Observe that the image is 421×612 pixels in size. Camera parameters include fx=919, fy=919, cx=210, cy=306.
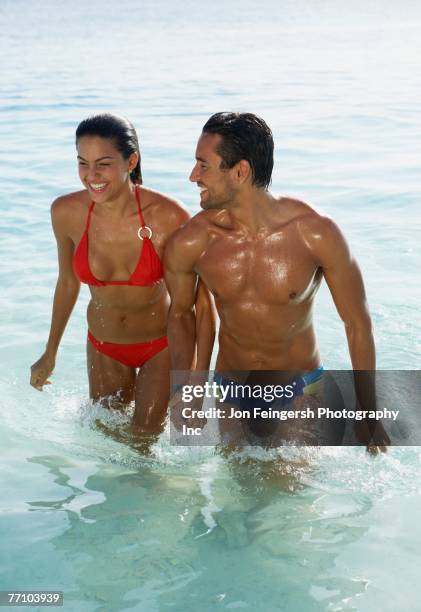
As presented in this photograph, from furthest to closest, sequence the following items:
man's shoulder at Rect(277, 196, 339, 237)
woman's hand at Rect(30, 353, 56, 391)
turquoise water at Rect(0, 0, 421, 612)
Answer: woman's hand at Rect(30, 353, 56, 391) < man's shoulder at Rect(277, 196, 339, 237) < turquoise water at Rect(0, 0, 421, 612)

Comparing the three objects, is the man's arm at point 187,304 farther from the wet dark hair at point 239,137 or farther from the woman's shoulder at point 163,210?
the wet dark hair at point 239,137

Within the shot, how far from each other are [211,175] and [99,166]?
1.79 ft

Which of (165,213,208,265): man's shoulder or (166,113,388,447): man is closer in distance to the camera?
(166,113,388,447): man

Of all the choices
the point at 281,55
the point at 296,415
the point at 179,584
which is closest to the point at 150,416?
Answer: the point at 296,415

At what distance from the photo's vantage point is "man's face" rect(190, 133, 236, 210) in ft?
12.0

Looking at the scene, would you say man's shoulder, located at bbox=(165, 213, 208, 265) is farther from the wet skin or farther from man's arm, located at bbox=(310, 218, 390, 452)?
man's arm, located at bbox=(310, 218, 390, 452)

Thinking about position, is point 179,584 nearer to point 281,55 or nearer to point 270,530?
point 270,530

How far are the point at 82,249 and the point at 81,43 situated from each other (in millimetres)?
20684

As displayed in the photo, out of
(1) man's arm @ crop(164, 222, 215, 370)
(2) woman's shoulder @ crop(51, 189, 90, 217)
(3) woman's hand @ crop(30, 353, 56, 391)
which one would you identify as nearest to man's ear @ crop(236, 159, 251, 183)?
(1) man's arm @ crop(164, 222, 215, 370)

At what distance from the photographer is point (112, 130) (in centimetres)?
390

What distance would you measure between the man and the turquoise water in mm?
499

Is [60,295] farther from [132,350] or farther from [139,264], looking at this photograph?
[139,264]

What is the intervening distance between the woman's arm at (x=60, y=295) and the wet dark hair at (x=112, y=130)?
0.46 m

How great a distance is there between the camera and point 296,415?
4.04m
